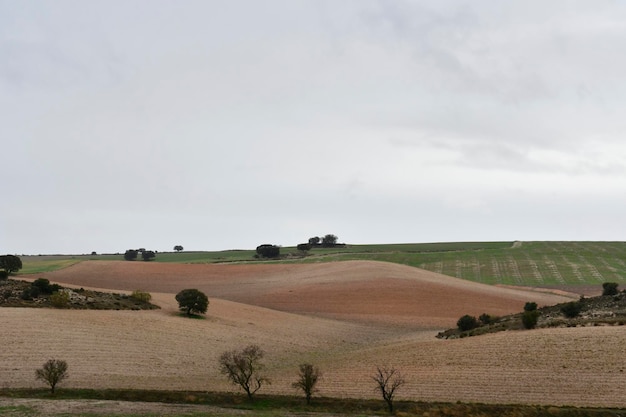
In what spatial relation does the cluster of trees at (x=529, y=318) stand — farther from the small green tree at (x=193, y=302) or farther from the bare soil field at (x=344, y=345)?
the small green tree at (x=193, y=302)

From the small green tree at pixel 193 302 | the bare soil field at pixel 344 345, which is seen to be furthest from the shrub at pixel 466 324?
the small green tree at pixel 193 302

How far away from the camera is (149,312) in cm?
6675

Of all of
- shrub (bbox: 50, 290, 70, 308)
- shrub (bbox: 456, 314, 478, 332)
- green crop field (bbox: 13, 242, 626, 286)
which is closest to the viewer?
shrub (bbox: 456, 314, 478, 332)

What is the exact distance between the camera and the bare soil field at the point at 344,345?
36781 millimetres

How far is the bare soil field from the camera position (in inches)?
1448

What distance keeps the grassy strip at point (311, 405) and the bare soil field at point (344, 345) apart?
6.98 feet

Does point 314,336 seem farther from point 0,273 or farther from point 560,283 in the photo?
point 560,283

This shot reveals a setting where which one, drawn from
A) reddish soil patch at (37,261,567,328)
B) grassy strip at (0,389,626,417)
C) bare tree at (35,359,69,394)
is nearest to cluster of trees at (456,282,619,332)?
reddish soil patch at (37,261,567,328)

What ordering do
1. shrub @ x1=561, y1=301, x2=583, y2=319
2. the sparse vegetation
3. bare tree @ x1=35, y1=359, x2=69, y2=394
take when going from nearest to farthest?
1. bare tree @ x1=35, y1=359, x2=69, y2=394
2. shrub @ x1=561, y1=301, x2=583, y2=319
3. the sparse vegetation

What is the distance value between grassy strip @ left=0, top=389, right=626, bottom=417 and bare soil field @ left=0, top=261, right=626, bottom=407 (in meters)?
2.13

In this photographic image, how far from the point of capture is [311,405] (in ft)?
106

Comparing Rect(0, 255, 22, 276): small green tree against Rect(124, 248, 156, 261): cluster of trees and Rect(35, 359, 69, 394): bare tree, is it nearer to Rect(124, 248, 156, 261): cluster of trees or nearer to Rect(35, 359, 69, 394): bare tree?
Rect(124, 248, 156, 261): cluster of trees

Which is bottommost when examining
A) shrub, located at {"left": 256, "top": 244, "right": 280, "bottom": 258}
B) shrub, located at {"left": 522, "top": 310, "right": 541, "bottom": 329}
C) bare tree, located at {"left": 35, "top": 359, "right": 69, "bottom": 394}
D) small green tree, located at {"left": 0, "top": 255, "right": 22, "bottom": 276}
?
bare tree, located at {"left": 35, "top": 359, "right": 69, "bottom": 394}

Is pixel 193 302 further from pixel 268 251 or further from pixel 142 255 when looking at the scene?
pixel 142 255
